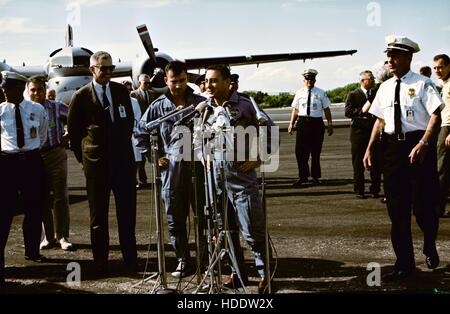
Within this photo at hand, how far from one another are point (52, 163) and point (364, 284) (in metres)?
4.16

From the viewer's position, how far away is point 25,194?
7.41 m

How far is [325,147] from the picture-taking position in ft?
67.4

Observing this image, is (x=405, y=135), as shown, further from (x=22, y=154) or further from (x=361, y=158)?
(x=361, y=158)

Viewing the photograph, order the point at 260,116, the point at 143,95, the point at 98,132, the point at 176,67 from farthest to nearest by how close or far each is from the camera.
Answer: the point at 143,95 → the point at 98,132 → the point at 176,67 → the point at 260,116

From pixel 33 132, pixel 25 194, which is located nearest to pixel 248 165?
pixel 33 132

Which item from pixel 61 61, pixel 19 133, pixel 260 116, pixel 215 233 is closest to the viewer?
pixel 260 116

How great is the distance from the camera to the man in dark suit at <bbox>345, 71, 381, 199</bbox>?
10.9 m

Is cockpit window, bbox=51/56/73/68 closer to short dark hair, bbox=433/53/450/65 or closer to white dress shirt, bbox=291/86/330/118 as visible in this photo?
white dress shirt, bbox=291/86/330/118

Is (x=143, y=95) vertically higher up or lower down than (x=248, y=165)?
higher up

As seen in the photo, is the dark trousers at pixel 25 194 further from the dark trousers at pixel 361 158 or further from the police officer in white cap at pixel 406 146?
the dark trousers at pixel 361 158

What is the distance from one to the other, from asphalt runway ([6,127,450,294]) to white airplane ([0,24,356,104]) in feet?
24.1

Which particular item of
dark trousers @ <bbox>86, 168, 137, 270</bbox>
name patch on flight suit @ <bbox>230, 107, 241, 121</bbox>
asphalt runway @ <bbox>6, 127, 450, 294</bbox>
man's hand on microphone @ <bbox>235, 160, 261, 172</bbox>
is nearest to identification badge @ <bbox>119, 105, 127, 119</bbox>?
dark trousers @ <bbox>86, 168, 137, 270</bbox>

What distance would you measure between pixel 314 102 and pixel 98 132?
21.3ft

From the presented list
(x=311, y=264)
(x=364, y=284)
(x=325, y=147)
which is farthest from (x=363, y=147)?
(x=325, y=147)
